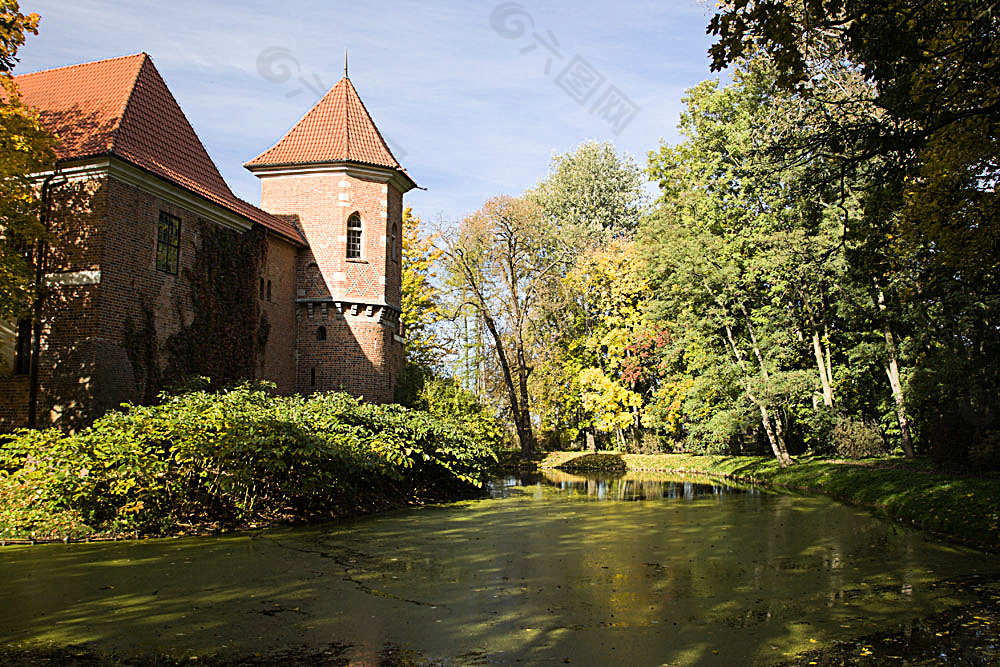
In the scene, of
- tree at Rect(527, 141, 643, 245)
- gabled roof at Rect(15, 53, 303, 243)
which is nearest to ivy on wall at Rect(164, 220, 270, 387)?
gabled roof at Rect(15, 53, 303, 243)

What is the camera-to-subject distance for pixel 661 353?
1223 inches

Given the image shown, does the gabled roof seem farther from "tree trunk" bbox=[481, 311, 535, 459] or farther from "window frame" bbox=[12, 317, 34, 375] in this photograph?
"tree trunk" bbox=[481, 311, 535, 459]

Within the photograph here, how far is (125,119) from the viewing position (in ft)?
53.4

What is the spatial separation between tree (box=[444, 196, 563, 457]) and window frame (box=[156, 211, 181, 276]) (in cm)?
1635

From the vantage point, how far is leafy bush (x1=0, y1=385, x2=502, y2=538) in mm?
11000

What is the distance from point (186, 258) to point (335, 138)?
828cm

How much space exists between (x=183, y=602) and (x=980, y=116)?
10965 millimetres

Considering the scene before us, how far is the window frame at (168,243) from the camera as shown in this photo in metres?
16.5

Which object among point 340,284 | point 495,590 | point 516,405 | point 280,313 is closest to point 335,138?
point 340,284

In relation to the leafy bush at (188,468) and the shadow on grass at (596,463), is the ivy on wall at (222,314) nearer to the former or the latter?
the leafy bush at (188,468)

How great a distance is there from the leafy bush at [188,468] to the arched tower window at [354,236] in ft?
31.0

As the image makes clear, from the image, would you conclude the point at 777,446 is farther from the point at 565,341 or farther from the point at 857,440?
the point at 565,341

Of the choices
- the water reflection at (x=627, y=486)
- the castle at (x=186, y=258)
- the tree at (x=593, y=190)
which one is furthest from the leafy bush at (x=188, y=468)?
the tree at (x=593, y=190)

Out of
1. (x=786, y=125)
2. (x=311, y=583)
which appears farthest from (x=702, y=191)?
(x=311, y=583)
